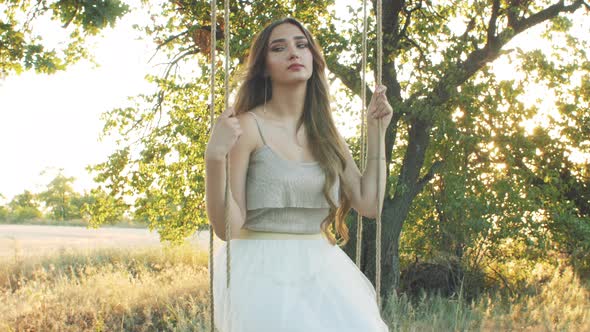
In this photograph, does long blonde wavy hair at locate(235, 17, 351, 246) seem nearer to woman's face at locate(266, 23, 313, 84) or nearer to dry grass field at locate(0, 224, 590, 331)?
woman's face at locate(266, 23, 313, 84)

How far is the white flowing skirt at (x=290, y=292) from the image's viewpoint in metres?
1.86

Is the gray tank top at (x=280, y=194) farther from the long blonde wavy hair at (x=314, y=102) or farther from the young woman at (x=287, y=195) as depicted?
the long blonde wavy hair at (x=314, y=102)

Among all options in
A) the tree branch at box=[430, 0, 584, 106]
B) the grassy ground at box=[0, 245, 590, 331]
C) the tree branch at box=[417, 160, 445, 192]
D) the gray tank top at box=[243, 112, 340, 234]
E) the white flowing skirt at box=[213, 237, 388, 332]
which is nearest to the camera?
the white flowing skirt at box=[213, 237, 388, 332]

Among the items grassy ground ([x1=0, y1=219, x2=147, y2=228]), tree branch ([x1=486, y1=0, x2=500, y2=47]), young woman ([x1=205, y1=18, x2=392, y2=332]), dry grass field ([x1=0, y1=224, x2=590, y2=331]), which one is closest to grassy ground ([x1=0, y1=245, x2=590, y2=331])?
dry grass field ([x1=0, y1=224, x2=590, y2=331])

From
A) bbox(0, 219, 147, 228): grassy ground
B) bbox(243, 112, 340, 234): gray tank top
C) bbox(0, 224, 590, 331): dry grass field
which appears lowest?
bbox(0, 219, 147, 228): grassy ground

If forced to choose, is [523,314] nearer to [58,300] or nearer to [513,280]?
[513,280]

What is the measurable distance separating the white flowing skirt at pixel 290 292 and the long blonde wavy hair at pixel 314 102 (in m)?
0.23

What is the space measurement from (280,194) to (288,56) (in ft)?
1.70

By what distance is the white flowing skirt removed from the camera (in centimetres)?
186

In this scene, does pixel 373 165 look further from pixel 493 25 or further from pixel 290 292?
pixel 493 25

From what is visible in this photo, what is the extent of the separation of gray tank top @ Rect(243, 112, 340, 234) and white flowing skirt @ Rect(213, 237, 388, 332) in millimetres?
62

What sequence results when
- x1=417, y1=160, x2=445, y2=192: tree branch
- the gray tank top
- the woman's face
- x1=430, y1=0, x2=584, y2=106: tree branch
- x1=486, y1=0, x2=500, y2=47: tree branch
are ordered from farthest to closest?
x1=417, y1=160, x2=445, y2=192: tree branch
x1=486, y1=0, x2=500, y2=47: tree branch
x1=430, y1=0, x2=584, y2=106: tree branch
the woman's face
the gray tank top

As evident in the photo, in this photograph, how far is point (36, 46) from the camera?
5.11 m

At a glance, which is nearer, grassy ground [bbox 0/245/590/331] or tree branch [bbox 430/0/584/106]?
grassy ground [bbox 0/245/590/331]
